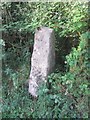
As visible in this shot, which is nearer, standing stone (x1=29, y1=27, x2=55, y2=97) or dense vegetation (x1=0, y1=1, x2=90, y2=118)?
dense vegetation (x1=0, y1=1, x2=90, y2=118)

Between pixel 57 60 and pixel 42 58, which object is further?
pixel 57 60

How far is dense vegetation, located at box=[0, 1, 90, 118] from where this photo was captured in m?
3.26

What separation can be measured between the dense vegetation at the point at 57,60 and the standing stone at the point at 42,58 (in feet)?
0.32

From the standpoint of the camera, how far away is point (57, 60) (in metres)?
3.92

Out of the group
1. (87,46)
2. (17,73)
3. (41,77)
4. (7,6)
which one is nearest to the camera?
(87,46)

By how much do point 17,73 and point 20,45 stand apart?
1.60 ft

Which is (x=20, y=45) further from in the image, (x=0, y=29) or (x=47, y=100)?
(x=47, y=100)

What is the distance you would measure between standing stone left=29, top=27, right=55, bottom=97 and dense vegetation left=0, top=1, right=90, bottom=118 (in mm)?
97

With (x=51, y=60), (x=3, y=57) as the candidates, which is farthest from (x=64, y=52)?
(x=3, y=57)

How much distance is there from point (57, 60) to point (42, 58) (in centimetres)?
46

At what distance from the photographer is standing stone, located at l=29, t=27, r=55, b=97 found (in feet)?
11.4

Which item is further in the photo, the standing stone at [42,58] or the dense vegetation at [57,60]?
the standing stone at [42,58]

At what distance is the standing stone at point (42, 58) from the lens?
3.47 metres

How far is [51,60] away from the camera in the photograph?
11.6 ft
